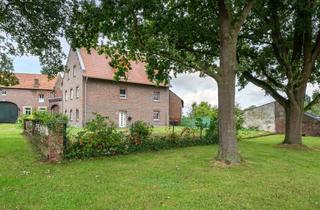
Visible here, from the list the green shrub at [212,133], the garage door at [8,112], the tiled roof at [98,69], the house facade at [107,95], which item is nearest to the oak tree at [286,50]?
the green shrub at [212,133]

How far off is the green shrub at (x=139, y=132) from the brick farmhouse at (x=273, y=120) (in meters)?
22.9

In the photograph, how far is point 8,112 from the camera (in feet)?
171

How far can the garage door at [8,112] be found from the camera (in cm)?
5144

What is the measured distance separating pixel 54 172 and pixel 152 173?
2599mm

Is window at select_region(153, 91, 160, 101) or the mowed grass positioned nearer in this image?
the mowed grass

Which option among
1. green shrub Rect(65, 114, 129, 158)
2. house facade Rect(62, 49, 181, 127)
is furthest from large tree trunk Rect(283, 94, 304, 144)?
house facade Rect(62, 49, 181, 127)

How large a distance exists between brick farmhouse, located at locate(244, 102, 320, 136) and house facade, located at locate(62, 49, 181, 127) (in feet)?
34.0

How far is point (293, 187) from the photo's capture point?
7.26 metres

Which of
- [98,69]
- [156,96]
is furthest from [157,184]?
[156,96]

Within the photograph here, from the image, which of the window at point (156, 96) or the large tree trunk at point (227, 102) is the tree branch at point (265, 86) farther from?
the window at point (156, 96)

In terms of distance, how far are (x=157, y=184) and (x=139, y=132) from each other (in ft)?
19.3

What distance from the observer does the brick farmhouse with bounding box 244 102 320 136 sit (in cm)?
3124

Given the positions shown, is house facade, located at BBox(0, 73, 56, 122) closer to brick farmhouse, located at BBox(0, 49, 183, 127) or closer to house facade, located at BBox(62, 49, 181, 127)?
brick farmhouse, located at BBox(0, 49, 183, 127)

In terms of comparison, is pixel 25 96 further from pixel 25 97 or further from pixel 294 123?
pixel 294 123
